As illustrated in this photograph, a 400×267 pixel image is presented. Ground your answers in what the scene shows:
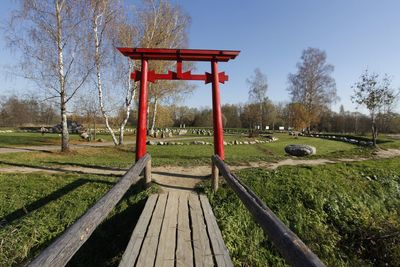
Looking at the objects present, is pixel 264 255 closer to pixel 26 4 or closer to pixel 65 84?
pixel 65 84

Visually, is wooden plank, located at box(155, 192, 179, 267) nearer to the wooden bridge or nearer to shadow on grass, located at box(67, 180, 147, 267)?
the wooden bridge

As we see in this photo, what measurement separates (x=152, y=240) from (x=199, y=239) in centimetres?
65

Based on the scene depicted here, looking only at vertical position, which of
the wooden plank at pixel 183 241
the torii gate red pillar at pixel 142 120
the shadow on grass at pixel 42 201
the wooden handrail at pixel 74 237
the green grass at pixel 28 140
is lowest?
the shadow on grass at pixel 42 201

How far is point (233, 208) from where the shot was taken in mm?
6223

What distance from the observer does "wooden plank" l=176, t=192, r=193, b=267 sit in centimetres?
340

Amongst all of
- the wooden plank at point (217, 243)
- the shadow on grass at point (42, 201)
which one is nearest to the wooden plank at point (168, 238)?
the wooden plank at point (217, 243)

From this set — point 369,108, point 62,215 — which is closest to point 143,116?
point 62,215

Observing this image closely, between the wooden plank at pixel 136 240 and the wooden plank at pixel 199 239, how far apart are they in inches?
28.8

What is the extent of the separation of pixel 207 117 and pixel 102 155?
50322mm

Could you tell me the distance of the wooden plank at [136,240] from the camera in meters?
3.33

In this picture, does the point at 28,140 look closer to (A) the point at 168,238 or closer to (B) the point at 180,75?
(B) the point at 180,75

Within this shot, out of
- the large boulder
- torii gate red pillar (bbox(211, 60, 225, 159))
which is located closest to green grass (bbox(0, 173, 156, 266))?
torii gate red pillar (bbox(211, 60, 225, 159))

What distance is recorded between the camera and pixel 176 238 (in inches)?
159

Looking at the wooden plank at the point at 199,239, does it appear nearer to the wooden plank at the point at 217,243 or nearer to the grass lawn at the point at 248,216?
the wooden plank at the point at 217,243
